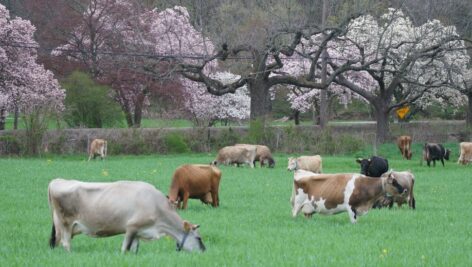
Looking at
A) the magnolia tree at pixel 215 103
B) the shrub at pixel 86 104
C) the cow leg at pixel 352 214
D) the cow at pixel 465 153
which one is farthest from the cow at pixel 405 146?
the cow leg at pixel 352 214

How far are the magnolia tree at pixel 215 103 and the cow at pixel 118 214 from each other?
4954 cm

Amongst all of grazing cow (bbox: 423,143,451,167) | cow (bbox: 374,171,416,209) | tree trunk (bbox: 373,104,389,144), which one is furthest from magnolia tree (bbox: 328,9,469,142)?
cow (bbox: 374,171,416,209)

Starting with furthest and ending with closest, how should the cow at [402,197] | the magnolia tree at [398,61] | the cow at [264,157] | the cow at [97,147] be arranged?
the magnolia tree at [398,61] → the cow at [97,147] → the cow at [264,157] → the cow at [402,197]

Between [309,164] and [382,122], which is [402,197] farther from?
[382,122]

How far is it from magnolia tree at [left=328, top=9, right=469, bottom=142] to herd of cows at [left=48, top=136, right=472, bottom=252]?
73.4 feet

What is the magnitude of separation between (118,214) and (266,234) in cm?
374

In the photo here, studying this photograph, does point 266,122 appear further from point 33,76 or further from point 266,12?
point 33,76

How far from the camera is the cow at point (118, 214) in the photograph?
12094 millimetres

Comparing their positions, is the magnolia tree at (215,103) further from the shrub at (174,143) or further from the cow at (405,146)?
the cow at (405,146)

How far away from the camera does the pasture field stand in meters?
11.5

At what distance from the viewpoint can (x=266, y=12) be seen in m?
48.5

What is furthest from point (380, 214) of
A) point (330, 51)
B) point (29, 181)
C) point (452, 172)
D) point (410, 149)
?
point (330, 51)

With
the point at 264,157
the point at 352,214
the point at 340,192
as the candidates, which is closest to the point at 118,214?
the point at 340,192

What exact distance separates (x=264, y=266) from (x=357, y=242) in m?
3.27
